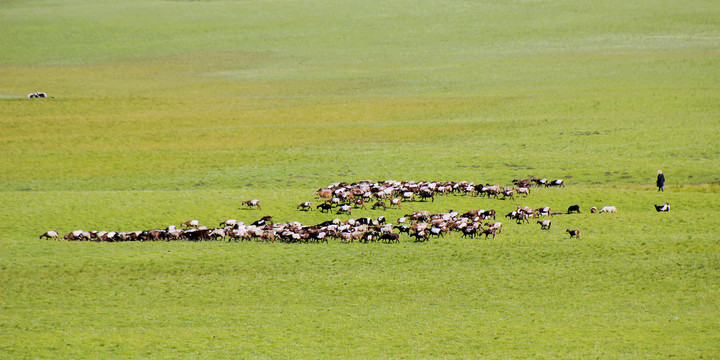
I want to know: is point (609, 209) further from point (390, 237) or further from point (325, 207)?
point (325, 207)

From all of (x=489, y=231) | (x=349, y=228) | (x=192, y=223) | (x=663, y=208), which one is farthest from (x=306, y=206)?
(x=663, y=208)

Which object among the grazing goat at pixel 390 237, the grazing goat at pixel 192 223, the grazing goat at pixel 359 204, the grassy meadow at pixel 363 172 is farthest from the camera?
the grazing goat at pixel 359 204

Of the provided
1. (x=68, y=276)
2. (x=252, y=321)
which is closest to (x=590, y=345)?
(x=252, y=321)

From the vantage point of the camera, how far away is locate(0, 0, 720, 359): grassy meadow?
21.7 meters

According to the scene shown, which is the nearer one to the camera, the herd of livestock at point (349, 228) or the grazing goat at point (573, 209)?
the herd of livestock at point (349, 228)

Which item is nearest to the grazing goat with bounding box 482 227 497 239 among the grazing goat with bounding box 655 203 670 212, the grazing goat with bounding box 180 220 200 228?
the grazing goat with bounding box 655 203 670 212

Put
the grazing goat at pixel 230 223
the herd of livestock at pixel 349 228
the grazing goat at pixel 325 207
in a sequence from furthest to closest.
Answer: the grazing goat at pixel 325 207, the grazing goat at pixel 230 223, the herd of livestock at pixel 349 228

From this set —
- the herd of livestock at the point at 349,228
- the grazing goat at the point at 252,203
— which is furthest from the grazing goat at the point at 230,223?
the grazing goat at the point at 252,203

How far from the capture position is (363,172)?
4484cm

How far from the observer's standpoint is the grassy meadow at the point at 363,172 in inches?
854

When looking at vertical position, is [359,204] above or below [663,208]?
above

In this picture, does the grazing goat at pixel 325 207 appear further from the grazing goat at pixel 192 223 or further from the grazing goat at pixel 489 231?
the grazing goat at pixel 489 231

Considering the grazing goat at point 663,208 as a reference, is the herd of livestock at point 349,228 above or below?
below

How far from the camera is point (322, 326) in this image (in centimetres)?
2188
